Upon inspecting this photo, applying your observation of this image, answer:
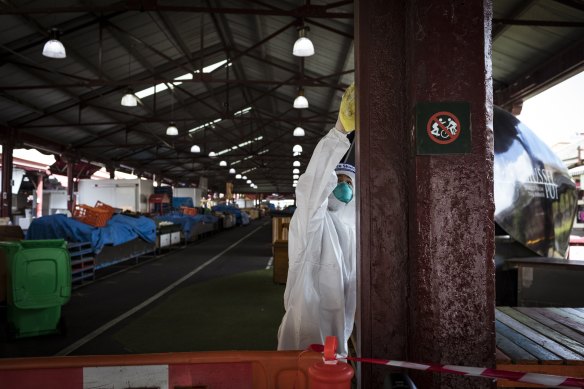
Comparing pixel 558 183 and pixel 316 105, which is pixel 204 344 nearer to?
pixel 558 183

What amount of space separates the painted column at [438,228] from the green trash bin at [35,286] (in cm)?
462

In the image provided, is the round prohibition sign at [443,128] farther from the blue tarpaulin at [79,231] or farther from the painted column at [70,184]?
the painted column at [70,184]

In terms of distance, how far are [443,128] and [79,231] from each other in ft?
28.9

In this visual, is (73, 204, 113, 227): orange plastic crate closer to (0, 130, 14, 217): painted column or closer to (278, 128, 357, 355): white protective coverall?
(278, 128, 357, 355): white protective coverall

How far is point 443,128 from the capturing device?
1.97 metres

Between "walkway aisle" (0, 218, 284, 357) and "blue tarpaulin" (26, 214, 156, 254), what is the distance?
3.10 feet

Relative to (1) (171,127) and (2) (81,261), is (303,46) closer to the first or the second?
(2) (81,261)

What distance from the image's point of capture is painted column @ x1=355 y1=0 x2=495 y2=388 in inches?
76.4

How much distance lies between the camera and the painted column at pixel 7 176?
15789 mm

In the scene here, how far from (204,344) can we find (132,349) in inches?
34.3

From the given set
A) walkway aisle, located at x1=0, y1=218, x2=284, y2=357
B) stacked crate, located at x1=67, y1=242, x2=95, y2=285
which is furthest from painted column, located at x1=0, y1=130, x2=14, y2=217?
stacked crate, located at x1=67, y1=242, x2=95, y2=285

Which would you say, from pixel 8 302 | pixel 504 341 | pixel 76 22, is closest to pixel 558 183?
pixel 504 341

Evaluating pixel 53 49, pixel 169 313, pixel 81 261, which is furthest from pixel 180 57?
pixel 169 313

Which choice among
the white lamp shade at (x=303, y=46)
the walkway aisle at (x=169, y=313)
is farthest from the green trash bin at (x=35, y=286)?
the white lamp shade at (x=303, y=46)
